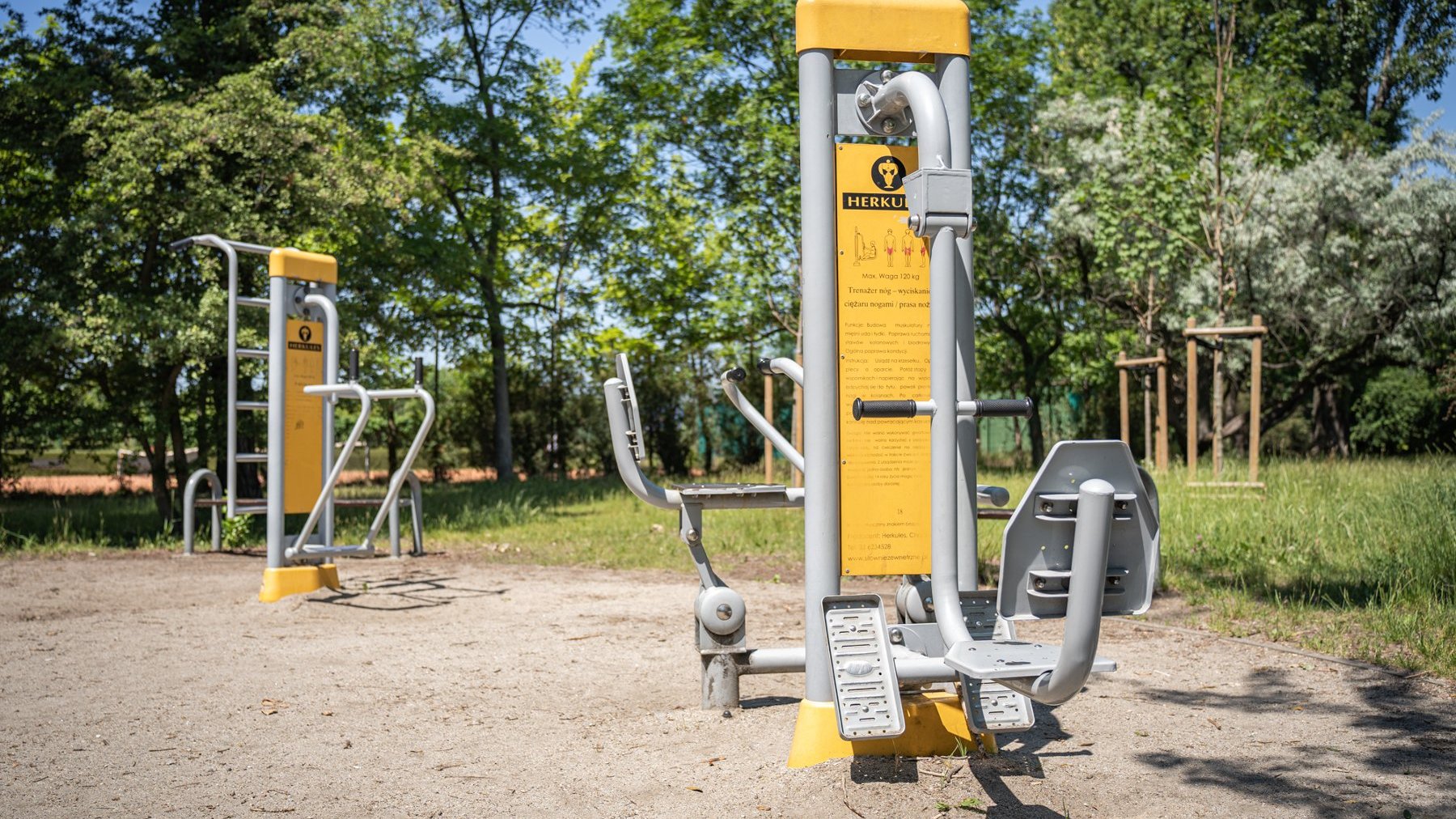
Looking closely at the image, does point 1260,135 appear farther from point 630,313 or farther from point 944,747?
point 944,747

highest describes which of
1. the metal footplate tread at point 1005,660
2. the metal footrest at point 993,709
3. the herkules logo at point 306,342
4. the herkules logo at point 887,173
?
the herkules logo at point 887,173

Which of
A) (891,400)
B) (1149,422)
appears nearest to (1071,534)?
(891,400)

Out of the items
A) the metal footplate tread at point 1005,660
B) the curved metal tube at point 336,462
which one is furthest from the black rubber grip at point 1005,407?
the curved metal tube at point 336,462

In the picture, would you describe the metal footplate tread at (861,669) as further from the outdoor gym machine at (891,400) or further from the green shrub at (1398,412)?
the green shrub at (1398,412)

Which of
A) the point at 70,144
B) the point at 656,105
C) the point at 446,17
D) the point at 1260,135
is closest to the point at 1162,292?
the point at 1260,135

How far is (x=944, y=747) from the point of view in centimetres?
328

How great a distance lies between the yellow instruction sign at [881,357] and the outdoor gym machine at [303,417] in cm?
390

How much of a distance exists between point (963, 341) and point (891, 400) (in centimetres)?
40

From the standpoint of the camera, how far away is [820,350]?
326cm

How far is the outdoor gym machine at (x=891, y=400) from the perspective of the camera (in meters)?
2.90

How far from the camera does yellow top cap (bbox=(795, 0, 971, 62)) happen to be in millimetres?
3209

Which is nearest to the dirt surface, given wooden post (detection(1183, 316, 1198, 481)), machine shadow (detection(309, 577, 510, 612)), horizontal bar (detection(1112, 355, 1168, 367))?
machine shadow (detection(309, 577, 510, 612))

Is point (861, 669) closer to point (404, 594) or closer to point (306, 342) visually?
point (404, 594)

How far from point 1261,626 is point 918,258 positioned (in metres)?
3.25
